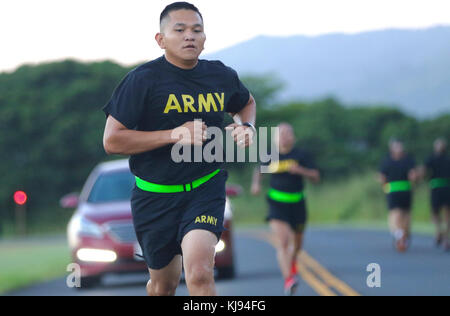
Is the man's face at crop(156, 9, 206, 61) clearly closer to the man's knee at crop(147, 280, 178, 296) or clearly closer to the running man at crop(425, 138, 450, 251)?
the man's knee at crop(147, 280, 178, 296)

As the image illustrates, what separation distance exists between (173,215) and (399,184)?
544 inches

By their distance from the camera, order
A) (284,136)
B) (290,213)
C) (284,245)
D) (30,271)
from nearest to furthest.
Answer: (284,245), (290,213), (284,136), (30,271)

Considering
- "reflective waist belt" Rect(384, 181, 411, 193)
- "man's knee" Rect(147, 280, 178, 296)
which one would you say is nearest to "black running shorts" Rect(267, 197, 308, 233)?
"man's knee" Rect(147, 280, 178, 296)

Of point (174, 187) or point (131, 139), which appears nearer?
point (131, 139)

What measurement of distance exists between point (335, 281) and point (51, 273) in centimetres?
629

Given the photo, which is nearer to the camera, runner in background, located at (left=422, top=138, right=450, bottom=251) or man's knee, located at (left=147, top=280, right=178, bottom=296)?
man's knee, located at (left=147, top=280, right=178, bottom=296)

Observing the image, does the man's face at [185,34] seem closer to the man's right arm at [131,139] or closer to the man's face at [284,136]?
the man's right arm at [131,139]

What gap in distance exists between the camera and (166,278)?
7379 mm

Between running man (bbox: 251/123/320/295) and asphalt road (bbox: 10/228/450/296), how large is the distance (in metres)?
0.67

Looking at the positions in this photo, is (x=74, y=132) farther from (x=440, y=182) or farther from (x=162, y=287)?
(x=162, y=287)

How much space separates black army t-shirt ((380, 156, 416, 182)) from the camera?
2016cm

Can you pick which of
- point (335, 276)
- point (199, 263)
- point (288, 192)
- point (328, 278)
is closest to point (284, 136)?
point (288, 192)
